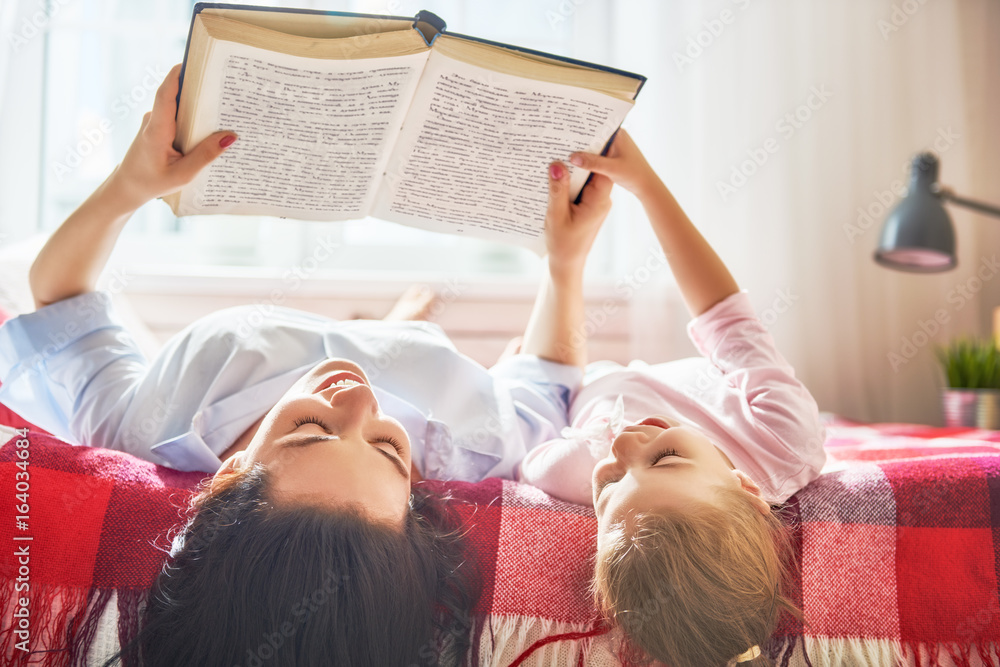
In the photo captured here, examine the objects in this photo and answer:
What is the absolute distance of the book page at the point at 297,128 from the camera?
0.80 metres

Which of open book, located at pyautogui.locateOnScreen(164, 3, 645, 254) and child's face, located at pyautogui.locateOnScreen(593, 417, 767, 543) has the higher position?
open book, located at pyautogui.locateOnScreen(164, 3, 645, 254)

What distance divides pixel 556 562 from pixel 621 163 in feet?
1.81

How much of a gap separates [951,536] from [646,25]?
1731mm

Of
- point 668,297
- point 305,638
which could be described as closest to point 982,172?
point 668,297

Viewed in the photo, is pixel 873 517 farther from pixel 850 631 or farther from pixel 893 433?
pixel 893 433

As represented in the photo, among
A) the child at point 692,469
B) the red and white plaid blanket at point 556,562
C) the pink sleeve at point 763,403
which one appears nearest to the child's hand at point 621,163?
the child at point 692,469

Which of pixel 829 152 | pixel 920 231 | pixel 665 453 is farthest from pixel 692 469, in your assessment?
pixel 829 152

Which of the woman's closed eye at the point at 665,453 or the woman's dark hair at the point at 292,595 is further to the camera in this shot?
the woman's closed eye at the point at 665,453

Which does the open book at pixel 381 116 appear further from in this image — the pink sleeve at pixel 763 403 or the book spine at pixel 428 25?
the pink sleeve at pixel 763 403

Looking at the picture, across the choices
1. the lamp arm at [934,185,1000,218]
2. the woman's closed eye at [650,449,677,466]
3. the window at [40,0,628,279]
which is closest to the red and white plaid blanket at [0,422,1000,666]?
the woman's closed eye at [650,449,677,466]

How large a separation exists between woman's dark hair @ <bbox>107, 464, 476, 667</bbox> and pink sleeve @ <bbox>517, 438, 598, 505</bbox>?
18cm

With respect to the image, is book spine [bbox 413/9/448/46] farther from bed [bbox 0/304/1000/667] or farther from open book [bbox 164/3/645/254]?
bed [bbox 0/304/1000/667]

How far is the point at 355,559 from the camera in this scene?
0.64 meters

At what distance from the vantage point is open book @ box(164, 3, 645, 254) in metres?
0.78
